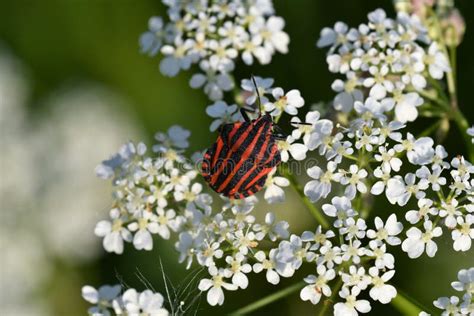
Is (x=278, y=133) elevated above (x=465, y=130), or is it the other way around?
(x=278, y=133)

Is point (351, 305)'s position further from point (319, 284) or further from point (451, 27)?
point (451, 27)

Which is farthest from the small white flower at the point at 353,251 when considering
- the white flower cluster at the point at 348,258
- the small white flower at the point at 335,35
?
the small white flower at the point at 335,35

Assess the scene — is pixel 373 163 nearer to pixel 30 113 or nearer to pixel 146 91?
pixel 146 91

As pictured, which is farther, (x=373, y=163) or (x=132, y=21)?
(x=132, y=21)

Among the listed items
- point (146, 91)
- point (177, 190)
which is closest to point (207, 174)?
point (177, 190)

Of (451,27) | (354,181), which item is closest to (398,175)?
(354,181)
